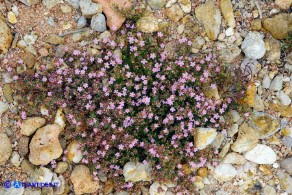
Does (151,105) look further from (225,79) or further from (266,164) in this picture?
(266,164)

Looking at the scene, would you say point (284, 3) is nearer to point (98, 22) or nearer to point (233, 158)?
point (233, 158)

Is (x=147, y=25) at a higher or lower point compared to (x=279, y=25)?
lower

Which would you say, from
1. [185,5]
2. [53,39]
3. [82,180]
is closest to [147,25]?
[185,5]

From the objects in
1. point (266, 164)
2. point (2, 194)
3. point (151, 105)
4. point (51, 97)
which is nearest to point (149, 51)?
point (151, 105)

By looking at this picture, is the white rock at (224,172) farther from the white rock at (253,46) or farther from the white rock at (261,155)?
the white rock at (253,46)

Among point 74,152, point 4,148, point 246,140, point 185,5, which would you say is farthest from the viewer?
point 185,5

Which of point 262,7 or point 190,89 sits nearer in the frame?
point 190,89

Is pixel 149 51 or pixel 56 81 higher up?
pixel 149 51
